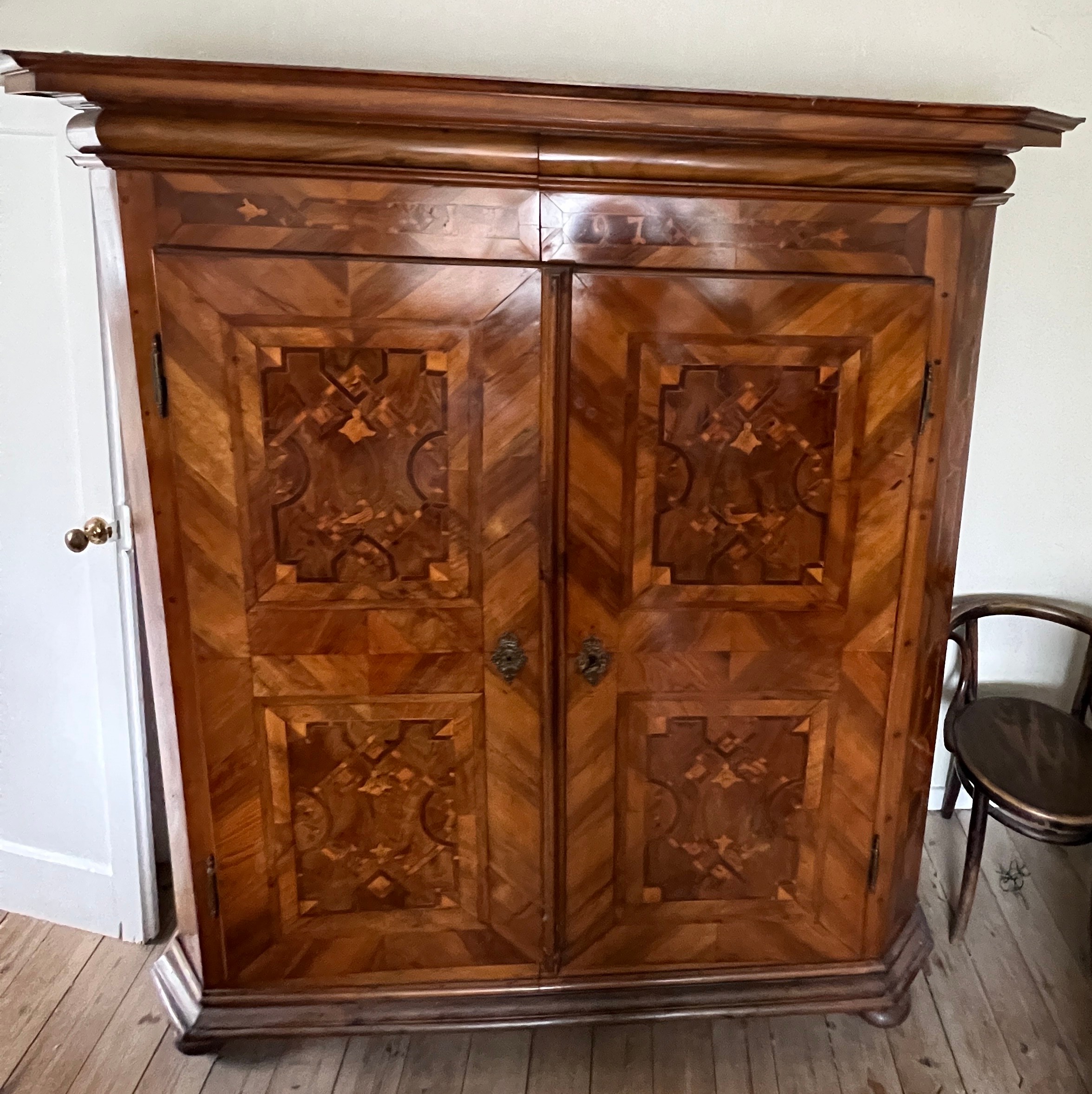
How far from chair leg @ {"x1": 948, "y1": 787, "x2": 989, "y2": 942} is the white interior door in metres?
1.64

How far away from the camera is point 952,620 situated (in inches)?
79.7

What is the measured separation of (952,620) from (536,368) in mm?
1174

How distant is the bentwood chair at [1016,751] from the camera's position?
5.74ft

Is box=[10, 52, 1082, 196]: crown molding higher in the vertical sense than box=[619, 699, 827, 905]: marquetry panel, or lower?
higher

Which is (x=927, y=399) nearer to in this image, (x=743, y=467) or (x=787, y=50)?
(x=743, y=467)

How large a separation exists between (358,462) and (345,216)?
334 mm

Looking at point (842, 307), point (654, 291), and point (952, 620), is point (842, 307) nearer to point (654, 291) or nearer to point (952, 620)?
point (654, 291)

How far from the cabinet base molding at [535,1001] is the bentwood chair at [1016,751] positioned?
303mm

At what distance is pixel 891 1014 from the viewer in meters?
1.70

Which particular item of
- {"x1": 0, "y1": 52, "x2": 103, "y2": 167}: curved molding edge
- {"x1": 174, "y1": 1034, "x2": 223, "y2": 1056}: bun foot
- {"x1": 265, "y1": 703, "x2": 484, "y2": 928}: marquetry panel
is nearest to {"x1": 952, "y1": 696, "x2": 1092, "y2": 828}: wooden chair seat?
{"x1": 265, "y1": 703, "x2": 484, "y2": 928}: marquetry panel

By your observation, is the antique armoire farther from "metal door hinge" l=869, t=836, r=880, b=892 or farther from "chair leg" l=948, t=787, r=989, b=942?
"chair leg" l=948, t=787, r=989, b=942

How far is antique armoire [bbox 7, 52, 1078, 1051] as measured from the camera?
4.14 feet

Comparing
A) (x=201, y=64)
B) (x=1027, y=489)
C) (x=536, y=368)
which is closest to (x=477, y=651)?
(x=536, y=368)

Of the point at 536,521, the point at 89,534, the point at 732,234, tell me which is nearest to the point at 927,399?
the point at 732,234
